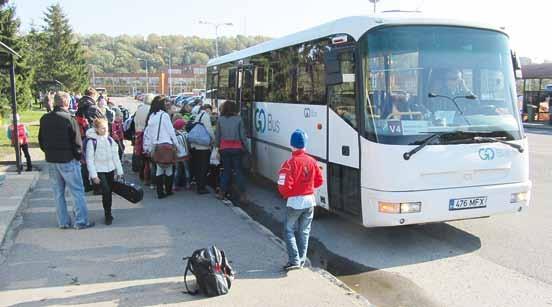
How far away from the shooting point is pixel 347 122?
21.8ft

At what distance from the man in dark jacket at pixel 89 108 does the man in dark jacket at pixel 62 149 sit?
6.60 feet

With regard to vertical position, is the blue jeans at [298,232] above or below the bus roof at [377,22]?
below

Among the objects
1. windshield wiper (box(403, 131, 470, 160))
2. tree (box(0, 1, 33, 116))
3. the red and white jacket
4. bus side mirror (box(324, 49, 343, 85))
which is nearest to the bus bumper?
windshield wiper (box(403, 131, 470, 160))

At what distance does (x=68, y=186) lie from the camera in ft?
24.1

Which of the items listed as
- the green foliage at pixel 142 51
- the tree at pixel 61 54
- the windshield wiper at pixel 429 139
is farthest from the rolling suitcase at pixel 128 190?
the green foliage at pixel 142 51

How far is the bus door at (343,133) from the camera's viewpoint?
6449 mm

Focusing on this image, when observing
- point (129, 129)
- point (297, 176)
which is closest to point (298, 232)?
point (297, 176)

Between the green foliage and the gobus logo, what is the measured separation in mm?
120504

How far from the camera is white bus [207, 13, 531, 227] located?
6.01m

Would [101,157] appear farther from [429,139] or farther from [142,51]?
[142,51]

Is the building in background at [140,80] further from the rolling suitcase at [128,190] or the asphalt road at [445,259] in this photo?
the asphalt road at [445,259]

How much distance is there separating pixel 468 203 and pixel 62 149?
5.37 m

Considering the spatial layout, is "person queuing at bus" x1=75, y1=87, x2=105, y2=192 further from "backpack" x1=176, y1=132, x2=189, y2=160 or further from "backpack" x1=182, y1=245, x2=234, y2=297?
"backpack" x1=182, y1=245, x2=234, y2=297

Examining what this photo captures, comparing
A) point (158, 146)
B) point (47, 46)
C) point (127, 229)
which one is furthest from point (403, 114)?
point (47, 46)
